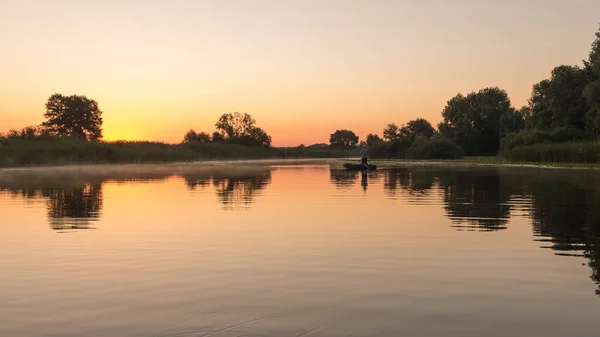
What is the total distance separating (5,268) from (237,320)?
6.46 m

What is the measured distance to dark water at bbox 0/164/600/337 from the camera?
24.4 ft

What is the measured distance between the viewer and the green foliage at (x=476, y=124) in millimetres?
131125

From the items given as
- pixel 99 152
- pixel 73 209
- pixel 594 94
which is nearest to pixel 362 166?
pixel 594 94

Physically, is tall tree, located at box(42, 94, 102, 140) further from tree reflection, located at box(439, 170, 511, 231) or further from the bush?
tree reflection, located at box(439, 170, 511, 231)

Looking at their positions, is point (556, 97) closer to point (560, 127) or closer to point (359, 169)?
point (560, 127)

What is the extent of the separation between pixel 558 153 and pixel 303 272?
2748 inches

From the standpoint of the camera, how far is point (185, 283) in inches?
388

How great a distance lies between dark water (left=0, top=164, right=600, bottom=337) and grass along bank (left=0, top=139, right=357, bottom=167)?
6212 cm

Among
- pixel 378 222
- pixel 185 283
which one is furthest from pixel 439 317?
pixel 378 222

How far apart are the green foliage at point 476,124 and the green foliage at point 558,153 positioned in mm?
41470

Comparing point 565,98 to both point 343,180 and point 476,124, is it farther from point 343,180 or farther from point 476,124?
point 343,180

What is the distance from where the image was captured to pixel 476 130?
132 meters

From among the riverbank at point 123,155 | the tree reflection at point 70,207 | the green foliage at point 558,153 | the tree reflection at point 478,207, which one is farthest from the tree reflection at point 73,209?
the green foliage at point 558,153

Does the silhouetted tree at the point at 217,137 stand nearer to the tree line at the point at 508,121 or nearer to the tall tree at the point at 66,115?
the tall tree at the point at 66,115
